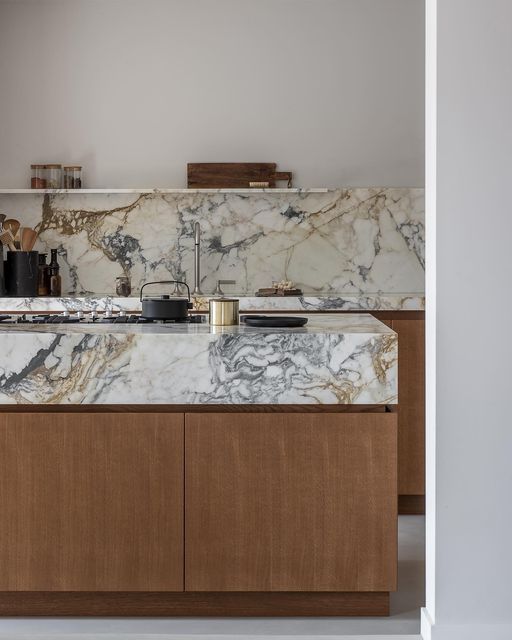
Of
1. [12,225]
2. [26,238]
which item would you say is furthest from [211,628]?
[12,225]

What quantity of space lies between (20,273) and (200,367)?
94.2 inches

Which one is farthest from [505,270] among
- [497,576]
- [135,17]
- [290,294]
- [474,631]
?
[135,17]

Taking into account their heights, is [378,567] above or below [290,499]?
below

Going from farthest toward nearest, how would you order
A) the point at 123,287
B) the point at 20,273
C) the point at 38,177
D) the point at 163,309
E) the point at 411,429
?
the point at 38,177, the point at 123,287, the point at 20,273, the point at 411,429, the point at 163,309

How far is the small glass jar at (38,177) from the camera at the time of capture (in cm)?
507

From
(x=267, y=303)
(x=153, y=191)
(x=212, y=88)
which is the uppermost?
(x=212, y=88)

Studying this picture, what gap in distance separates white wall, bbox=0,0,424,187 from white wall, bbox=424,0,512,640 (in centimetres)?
255

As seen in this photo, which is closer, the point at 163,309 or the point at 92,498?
the point at 92,498

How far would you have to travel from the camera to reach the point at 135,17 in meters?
5.12

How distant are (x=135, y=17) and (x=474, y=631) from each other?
3.88 meters

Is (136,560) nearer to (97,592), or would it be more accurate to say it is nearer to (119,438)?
(97,592)

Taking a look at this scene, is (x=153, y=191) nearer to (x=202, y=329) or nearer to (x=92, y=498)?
(x=202, y=329)

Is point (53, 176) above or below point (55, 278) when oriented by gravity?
above

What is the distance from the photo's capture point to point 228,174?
5.07m
